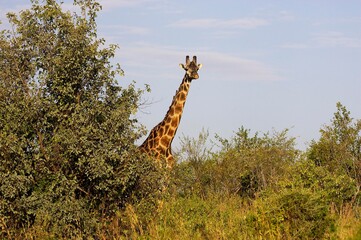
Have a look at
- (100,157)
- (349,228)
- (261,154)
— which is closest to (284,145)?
(261,154)

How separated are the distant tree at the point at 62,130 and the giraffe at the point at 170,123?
5.08 metres

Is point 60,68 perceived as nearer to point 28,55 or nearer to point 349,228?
point 28,55

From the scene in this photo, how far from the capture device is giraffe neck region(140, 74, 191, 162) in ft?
67.9

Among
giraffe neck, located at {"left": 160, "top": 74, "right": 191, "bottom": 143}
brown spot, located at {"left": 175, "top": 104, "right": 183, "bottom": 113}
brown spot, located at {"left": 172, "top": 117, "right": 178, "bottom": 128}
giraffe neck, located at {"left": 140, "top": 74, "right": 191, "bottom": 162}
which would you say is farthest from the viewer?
brown spot, located at {"left": 175, "top": 104, "right": 183, "bottom": 113}

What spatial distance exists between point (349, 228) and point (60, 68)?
7223 mm

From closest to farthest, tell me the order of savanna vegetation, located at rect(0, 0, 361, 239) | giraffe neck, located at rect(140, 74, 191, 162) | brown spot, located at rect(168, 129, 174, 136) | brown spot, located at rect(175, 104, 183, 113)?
savanna vegetation, located at rect(0, 0, 361, 239) < giraffe neck, located at rect(140, 74, 191, 162) < brown spot, located at rect(168, 129, 174, 136) < brown spot, located at rect(175, 104, 183, 113)

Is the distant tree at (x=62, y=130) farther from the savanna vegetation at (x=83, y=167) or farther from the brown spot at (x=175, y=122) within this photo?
the brown spot at (x=175, y=122)

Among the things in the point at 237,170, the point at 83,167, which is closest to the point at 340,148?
the point at 237,170

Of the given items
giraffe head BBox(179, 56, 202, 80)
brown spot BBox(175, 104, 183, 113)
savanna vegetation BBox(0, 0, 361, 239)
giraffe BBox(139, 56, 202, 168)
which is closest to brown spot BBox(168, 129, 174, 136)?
giraffe BBox(139, 56, 202, 168)

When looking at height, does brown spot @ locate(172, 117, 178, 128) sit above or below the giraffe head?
below

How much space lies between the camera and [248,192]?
23609 millimetres

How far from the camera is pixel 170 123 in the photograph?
69.6ft

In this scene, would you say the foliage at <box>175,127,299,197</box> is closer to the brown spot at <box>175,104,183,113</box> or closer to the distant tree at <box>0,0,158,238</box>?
the brown spot at <box>175,104,183,113</box>

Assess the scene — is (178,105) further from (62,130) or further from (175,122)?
(62,130)
